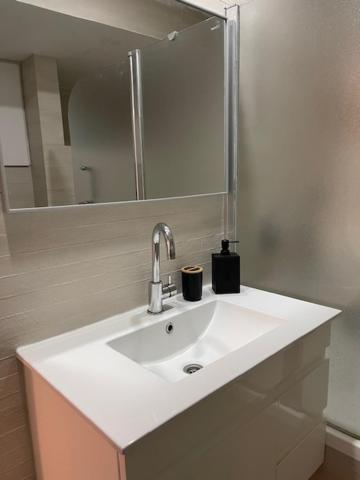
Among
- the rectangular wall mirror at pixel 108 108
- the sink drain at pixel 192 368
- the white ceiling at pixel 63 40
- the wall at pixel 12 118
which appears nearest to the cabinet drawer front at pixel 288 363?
the sink drain at pixel 192 368

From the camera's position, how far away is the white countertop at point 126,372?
0.66 m

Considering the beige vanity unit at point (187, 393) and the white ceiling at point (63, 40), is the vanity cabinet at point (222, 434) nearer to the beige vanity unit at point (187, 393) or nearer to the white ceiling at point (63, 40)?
the beige vanity unit at point (187, 393)

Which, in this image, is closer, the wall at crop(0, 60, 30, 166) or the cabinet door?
the cabinet door

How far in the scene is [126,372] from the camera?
2.66 ft

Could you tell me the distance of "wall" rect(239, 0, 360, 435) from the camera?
1126 millimetres

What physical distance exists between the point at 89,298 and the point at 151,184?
0.43 m

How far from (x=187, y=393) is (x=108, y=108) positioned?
0.84 meters

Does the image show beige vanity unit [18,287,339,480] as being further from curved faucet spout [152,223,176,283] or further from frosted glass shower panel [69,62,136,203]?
frosted glass shower panel [69,62,136,203]

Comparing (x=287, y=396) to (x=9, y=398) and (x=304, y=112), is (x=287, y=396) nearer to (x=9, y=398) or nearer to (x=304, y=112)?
(x=9, y=398)

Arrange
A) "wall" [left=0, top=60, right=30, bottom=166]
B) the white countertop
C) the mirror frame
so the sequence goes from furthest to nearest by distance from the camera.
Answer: the mirror frame < "wall" [left=0, top=60, right=30, bottom=166] < the white countertop

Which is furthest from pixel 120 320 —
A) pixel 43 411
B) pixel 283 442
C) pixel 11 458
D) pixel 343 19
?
pixel 343 19

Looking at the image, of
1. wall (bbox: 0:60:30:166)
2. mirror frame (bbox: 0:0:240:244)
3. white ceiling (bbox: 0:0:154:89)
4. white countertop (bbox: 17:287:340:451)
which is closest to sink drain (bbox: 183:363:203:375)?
white countertop (bbox: 17:287:340:451)

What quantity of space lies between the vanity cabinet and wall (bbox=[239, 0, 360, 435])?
0.58 ft

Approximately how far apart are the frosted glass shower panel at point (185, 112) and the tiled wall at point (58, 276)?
6.8 inches
